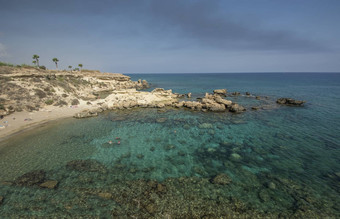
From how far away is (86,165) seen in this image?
42.3 ft

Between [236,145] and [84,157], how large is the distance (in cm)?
1676

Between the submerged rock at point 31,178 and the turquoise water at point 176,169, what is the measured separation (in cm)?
29

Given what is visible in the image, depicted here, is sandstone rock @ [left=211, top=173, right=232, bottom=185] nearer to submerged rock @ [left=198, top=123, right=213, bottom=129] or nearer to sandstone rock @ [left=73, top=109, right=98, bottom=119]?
submerged rock @ [left=198, top=123, right=213, bottom=129]

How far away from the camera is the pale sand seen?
18641 mm

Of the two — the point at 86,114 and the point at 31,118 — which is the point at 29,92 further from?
the point at 86,114

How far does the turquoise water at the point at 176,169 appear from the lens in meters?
8.73

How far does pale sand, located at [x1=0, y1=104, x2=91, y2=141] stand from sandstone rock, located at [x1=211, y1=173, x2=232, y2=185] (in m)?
24.6

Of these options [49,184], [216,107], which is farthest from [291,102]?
[49,184]

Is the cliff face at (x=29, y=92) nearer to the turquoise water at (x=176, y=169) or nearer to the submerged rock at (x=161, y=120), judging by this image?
the turquoise water at (x=176, y=169)

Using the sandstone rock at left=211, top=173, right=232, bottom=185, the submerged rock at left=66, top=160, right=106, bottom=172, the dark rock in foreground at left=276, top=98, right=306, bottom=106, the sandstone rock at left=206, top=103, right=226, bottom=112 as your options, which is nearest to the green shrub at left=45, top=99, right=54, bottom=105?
the submerged rock at left=66, top=160, right=106, bottom=172

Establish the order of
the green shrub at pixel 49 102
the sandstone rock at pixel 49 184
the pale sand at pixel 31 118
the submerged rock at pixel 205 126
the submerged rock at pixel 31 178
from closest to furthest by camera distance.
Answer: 1. the sandstone rock at pixel 49 184
2. the submerged rock at pixel 31 178
3. the pale sand at pixel 31 118
4. the submerged rock at pixel 205 126
5. the green shrub at pixel 49 102

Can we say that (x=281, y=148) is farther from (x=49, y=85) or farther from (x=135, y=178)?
(x=49, y=85)

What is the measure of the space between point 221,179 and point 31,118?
2929cm

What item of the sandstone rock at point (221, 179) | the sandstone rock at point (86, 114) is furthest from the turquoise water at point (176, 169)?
the sandstone rock at point (86, 114)
